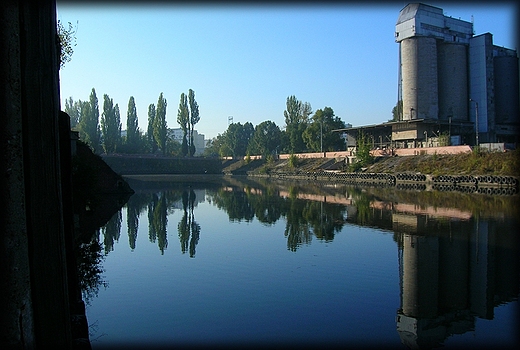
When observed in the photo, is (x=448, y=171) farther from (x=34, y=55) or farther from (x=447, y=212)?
(x=34, y=55)

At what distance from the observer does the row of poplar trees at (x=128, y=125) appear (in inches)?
2992

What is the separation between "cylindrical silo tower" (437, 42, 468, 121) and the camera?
5684cm

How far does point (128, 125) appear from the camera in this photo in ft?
273

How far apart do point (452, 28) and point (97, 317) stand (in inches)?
2403

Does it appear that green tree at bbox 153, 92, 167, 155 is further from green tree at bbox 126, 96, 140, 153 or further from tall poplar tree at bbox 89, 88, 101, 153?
tall poplar tree at bbox 89, 88, 101, 153

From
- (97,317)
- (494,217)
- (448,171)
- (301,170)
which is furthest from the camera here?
(301,170)

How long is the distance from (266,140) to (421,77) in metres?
43.0

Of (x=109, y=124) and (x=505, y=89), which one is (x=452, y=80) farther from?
(x=109, y=124)

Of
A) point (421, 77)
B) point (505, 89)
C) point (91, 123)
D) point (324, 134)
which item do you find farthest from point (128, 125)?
point (505, 89)

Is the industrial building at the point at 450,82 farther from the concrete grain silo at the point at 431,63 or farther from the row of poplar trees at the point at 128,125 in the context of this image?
the row of poplar trees at the point at 128,125

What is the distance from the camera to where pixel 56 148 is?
2.74m

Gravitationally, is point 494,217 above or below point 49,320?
below

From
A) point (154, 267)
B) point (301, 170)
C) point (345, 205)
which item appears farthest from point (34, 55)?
point (301, 170)

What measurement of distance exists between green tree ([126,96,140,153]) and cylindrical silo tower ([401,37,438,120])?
164ft
